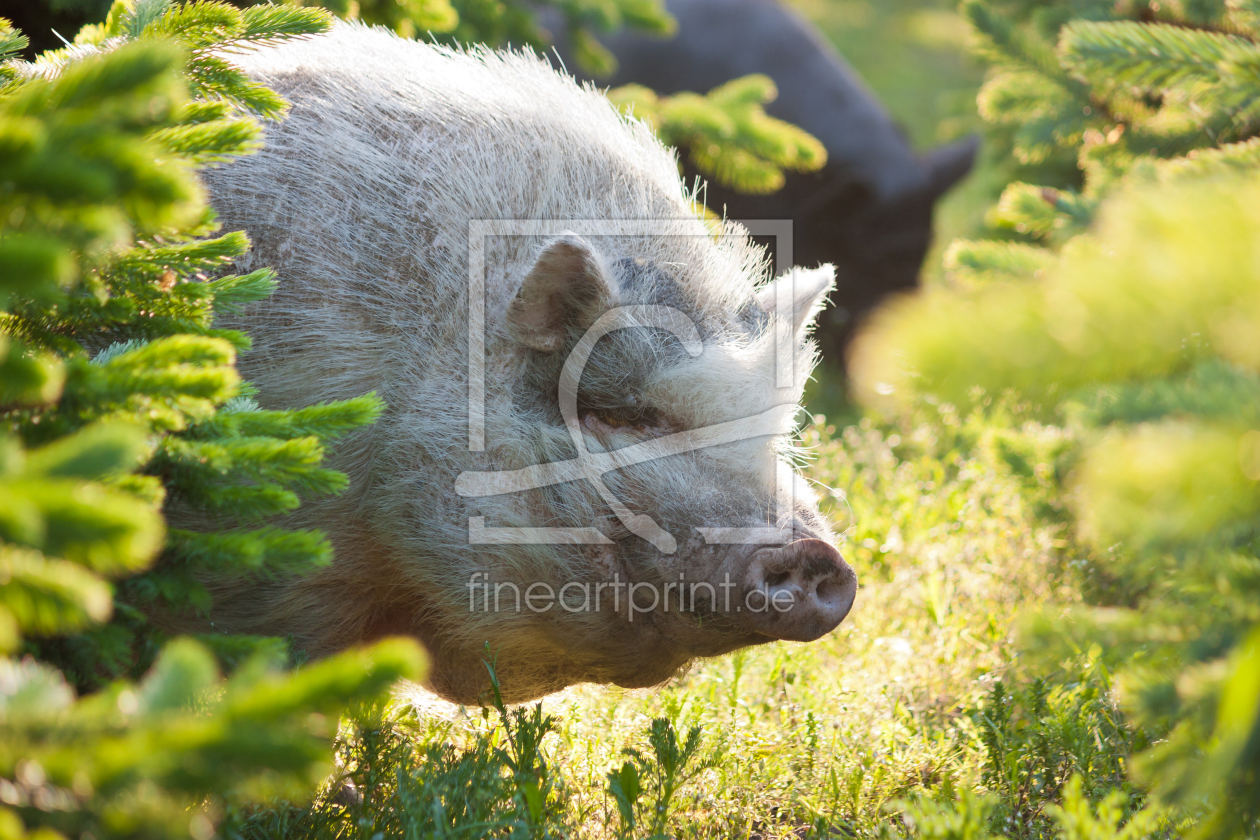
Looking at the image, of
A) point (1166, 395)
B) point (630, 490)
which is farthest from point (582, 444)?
point (1166, 395)

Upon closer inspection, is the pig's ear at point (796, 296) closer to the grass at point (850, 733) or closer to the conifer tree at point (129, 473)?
the grass at point (850, 733)

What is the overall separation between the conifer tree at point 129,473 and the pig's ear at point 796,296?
1.59 metres

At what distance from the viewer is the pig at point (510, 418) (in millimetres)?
2605

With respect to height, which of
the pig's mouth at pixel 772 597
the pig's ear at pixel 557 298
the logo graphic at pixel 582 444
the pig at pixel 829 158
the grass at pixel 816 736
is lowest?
the grass at pixel 816 736

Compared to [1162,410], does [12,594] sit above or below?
below

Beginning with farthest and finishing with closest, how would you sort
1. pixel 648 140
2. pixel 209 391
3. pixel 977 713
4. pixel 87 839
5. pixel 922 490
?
pixel 922 490 < pixel 648 140 < pixel 977 713 < pixel 209 391 < pixel 87 839

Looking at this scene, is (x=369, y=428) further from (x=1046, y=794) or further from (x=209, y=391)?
(x=1046, y=794)

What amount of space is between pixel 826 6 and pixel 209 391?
19.3 meters

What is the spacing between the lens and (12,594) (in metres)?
1.15

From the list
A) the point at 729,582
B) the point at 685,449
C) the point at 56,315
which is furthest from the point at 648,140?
the point at 56,315

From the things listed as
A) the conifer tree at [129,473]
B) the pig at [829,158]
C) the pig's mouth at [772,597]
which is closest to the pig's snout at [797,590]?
the pig's mouth at [772,597]

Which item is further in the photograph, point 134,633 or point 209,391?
point 134,633

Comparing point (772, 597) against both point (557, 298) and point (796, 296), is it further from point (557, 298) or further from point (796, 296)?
point (796, 296)

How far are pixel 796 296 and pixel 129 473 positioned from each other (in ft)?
7.09
